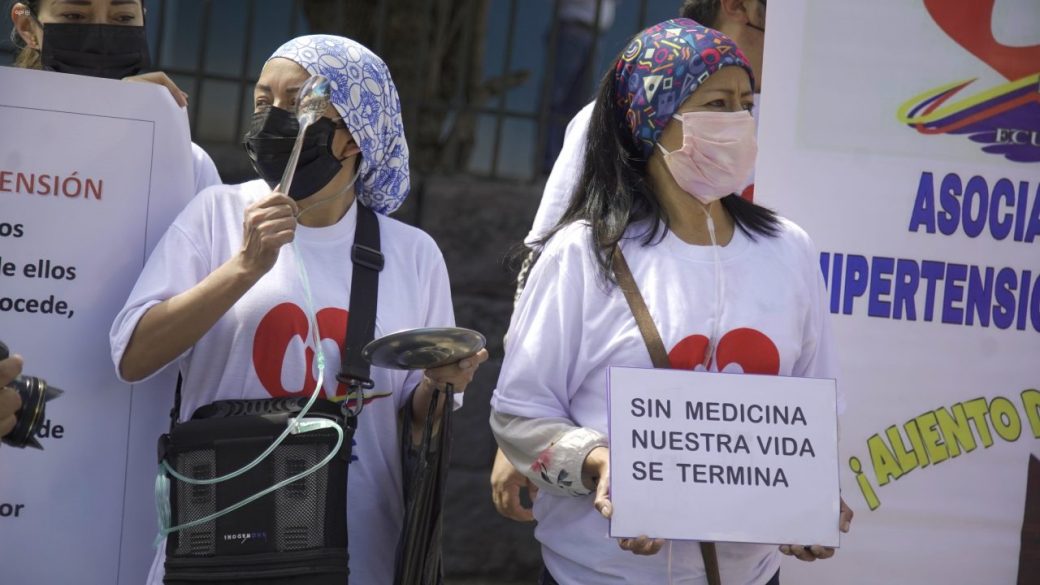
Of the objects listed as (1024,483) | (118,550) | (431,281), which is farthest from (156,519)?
(1024,483)

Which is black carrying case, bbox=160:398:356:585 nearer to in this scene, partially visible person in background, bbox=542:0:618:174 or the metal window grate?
the metal window grate

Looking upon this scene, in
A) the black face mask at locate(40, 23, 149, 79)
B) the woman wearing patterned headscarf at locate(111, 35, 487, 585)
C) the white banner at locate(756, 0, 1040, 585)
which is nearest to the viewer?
the woman wearing patterned headscarf at locate(111, 35, 487, 585)

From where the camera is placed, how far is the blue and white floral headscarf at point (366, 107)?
122 inches

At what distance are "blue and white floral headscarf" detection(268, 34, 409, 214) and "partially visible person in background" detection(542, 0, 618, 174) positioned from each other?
3.03 metres

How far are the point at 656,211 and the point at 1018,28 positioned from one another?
1.44 metres

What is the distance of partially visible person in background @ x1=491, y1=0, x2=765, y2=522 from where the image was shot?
330 cm

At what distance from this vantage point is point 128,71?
3529 millimetres

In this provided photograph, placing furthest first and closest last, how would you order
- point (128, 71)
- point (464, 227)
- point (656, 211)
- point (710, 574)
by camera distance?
point (464, 227) < point (128, 71) < point (656, 211) < point (710, 574)

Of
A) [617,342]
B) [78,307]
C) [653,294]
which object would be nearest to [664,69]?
[653,294]

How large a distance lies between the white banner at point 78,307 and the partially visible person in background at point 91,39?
0.23 m

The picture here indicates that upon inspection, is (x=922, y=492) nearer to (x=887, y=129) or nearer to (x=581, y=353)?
(x=887, y=129)

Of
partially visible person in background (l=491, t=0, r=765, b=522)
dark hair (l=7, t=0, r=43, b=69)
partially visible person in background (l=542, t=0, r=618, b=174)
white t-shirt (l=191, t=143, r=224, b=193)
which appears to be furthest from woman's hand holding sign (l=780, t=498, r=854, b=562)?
partially visible person in background (l=542, t=0, r=618, b=174)

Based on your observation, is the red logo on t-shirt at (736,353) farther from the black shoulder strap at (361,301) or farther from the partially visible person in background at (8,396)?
the partially visible person in background at (8,396)

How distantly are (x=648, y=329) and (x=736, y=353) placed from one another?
0.19m
